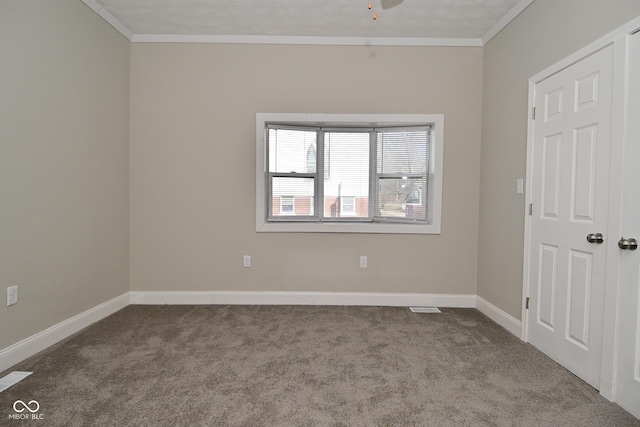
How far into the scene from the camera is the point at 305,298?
357cm

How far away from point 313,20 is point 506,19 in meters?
1.87

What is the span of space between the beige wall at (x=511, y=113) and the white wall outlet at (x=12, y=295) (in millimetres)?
4024

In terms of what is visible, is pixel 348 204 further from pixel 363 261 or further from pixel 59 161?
pixel 59 161

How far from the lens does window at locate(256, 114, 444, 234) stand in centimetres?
360

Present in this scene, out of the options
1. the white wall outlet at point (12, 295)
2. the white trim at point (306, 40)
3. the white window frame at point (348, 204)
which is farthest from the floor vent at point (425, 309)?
the white wall outlet at point (12, 295)

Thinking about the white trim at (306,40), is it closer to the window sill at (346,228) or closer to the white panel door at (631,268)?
the white panel door at (631,268)

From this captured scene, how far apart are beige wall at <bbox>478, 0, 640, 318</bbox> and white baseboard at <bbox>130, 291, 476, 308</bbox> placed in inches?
17.0

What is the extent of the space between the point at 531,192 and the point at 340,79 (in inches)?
88.1

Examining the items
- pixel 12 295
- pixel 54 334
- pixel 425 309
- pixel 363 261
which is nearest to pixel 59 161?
pixel 12 295

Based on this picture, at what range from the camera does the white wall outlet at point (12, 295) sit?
7.11ft

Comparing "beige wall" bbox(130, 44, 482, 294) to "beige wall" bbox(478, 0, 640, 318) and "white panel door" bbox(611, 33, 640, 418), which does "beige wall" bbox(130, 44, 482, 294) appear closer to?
"beige wall" bbox(478, 0, 640, 318)

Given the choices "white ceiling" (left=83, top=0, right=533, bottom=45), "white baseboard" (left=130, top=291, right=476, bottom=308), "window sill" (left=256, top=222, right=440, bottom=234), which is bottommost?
"white baseboard" (left=130, top=291, right=476, bottom=308)

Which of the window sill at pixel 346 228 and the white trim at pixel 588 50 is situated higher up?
the white trim at pixel 588 50

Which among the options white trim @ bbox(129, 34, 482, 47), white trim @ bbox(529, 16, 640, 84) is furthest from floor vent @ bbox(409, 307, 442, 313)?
white trim @ bbox(129, 34, 482, 47)
